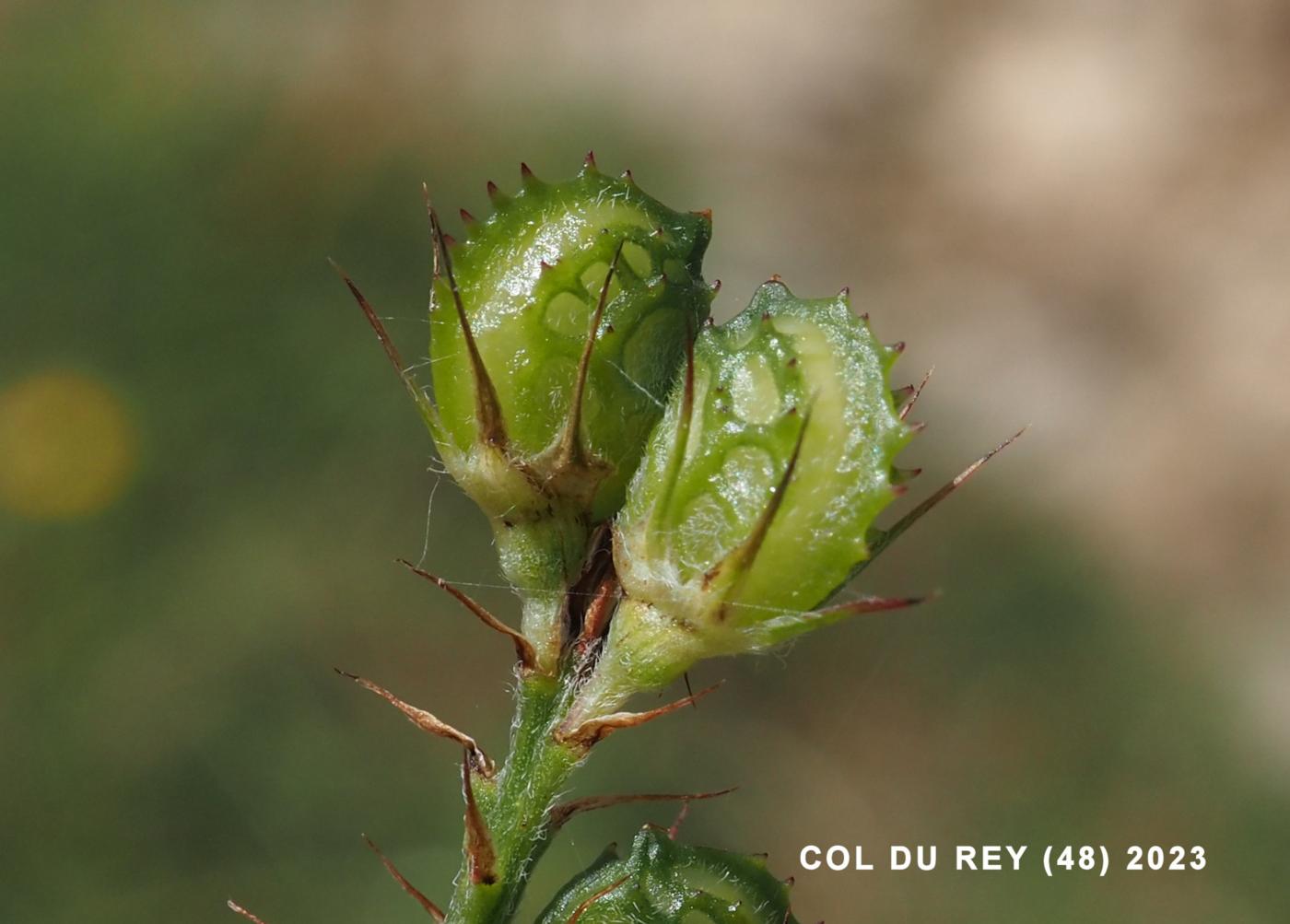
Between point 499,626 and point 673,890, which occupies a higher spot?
point 499,626

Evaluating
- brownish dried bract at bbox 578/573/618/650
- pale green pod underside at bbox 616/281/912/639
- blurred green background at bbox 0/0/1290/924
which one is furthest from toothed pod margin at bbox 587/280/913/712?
blurred green background at bbox 0/0/1290/924

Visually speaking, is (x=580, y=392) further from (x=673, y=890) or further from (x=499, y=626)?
(x=673, y=890)

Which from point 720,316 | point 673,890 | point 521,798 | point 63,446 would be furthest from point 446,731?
point 720,316

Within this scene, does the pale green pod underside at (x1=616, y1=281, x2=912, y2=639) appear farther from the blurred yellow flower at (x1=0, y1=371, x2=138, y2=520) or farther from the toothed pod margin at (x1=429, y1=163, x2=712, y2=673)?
the blurred yellow flower at (x1=0, y1=371, x2=138, y2=520)

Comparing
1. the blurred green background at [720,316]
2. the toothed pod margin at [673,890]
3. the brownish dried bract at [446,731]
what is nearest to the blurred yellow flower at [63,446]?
the blurred green background at [720,316]

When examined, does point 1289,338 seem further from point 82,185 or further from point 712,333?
point 712,333

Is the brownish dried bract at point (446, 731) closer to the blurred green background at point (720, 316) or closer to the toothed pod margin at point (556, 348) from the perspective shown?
the toothed pod margin at point (556, 348)
